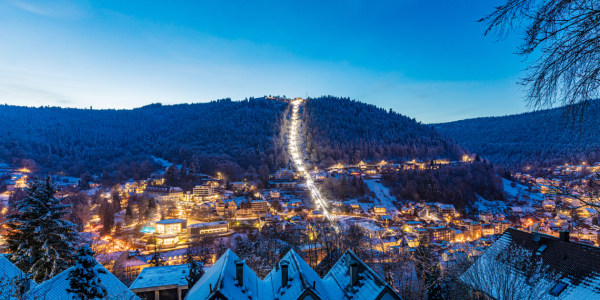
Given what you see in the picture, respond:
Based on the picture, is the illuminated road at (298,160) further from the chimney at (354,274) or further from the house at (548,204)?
the house at (548,204)

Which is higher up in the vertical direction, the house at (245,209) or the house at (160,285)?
the house at (160,285)

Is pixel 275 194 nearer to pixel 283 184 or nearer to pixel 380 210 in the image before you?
pixel 283 184

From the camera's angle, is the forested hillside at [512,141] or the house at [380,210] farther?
the forested hillside at [512,141]

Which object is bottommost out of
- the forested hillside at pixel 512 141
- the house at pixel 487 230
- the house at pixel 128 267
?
the house at pixel 487 230

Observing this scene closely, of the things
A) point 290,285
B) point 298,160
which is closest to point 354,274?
point 290,285

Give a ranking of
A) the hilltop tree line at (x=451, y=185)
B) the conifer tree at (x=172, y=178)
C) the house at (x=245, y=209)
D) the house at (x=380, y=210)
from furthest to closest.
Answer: the conifer tree at (x=172, y=178), the hilltop tree line at (x=451, y=185), the house at (x=380, y=210), the house at (x=245, y=209)

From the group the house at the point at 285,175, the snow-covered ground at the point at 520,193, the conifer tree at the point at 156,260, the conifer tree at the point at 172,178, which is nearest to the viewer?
the conifer tree at the point at 156,260

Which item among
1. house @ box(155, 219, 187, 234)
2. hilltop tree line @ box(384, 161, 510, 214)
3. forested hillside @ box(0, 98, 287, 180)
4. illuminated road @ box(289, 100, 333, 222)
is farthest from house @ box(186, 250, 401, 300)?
forested hillside @ box(0, 98, 287, 180)

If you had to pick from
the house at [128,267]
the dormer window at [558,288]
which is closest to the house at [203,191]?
the house at [128,267]
